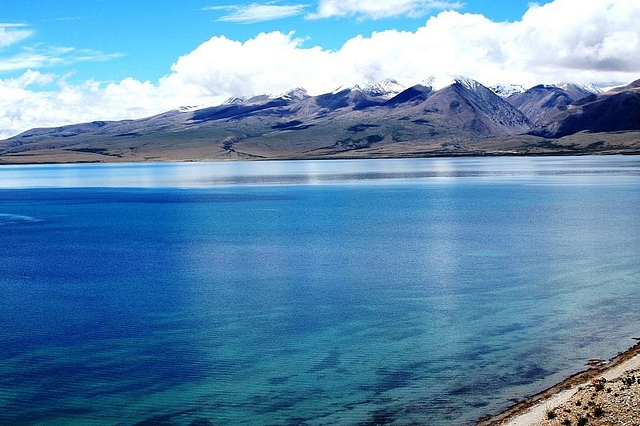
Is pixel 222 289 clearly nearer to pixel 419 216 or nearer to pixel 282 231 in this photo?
pixel 282 231

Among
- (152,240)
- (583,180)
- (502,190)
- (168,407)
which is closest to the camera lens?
(168,407)

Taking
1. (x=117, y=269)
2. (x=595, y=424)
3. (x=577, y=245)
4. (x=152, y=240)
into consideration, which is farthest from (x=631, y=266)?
(x=152, y=240)

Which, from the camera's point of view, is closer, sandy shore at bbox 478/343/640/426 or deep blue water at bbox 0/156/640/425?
sandy shore at bbox 478/343/640/426

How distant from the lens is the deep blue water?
24.1 metres

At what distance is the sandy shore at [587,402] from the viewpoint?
19.5 m

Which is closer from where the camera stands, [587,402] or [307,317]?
[587,402]

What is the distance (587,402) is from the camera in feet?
68.1

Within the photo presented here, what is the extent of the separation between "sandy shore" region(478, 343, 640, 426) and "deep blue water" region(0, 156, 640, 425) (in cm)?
97

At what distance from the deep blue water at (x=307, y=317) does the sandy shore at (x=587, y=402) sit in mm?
967

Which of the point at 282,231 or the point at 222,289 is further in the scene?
the point at 282,231

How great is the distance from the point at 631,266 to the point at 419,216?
34.4 meters

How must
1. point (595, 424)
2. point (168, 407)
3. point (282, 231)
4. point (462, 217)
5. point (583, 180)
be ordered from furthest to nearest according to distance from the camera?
1. point (583, 180)
2. point (462, 217)
3. point (282, 231)
4. point (168, 407)
5. point (595, 424)

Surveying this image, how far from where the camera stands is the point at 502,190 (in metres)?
118

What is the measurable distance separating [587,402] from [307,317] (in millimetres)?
16396
